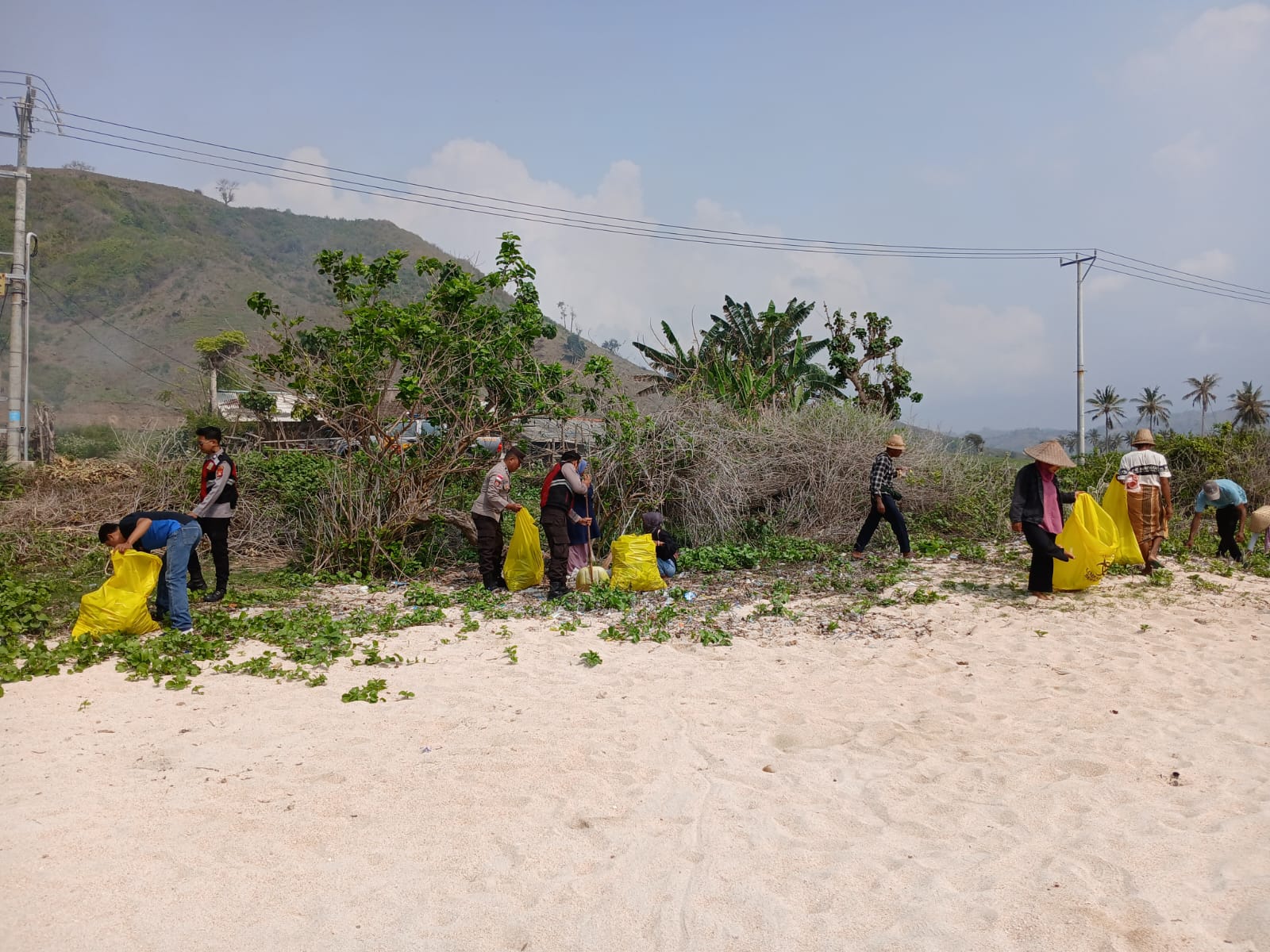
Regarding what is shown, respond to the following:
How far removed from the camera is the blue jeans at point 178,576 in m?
6.34

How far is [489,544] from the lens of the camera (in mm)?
8375

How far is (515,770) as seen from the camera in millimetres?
4070

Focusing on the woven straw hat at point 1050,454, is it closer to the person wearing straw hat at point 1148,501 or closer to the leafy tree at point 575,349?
the person wearing straw hat at point 1148,501

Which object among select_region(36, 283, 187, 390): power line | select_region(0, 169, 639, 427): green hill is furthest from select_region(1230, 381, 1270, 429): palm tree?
select_region(36, 283, 187, 390): power line

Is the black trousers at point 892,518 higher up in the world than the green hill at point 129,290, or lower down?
lower down

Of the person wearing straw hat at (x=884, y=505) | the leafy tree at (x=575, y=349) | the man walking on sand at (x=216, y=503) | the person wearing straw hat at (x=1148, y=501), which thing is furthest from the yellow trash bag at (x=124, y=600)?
the leafy tree at (x=575, y=349)

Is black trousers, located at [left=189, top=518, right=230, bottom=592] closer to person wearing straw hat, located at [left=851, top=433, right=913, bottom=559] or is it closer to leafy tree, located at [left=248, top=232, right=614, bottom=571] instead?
leafy tree, located at [left=248, top=232, right=614, bottom=571]

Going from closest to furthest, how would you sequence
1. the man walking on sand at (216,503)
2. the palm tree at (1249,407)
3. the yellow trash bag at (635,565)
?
the man walking on sand at (216,503) → the yellow trash bag at (635,565) → the palm tree at (1249,407)

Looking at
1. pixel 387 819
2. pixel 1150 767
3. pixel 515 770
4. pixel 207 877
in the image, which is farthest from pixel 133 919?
pixel 1150 767

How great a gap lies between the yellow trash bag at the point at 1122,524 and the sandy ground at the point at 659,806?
2.26m

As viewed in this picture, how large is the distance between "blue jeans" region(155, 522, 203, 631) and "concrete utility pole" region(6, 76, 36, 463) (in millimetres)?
14970

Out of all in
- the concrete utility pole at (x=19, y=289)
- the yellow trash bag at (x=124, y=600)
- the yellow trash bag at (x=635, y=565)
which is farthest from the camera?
the concrete utility pole at (x=19, y=289)

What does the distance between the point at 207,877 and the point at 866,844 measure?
8.65 feet

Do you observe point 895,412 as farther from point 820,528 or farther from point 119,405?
point 119,405
